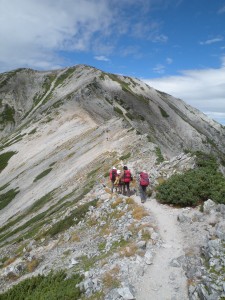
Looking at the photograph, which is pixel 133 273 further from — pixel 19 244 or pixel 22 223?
pixel 22 223

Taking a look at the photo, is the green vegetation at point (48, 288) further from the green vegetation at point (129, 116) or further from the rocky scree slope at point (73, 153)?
the green vegetation at point (129, 116)

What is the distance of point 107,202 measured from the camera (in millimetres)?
26406

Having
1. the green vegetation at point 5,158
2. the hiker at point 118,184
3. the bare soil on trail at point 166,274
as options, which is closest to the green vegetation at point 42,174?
the green vegetation at point 5,158

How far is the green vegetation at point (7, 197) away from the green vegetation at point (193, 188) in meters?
35.1

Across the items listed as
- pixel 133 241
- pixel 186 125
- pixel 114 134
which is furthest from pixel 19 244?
pixel 186 125

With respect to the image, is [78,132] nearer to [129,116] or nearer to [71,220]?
[129,116]

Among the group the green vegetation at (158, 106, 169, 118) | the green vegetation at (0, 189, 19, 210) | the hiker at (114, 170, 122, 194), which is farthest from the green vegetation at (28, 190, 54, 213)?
the green vegetation at (158, 106, 169, 118)

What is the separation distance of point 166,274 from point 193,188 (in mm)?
9494

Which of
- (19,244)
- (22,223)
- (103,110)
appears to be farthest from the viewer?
(103,110)

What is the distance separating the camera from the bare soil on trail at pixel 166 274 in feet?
46.0

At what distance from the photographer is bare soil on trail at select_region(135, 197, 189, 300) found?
14.0 m

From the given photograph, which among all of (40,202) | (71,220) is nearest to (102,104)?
(40,202)

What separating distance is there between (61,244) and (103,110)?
243 ft

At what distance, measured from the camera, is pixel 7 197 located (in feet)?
181
